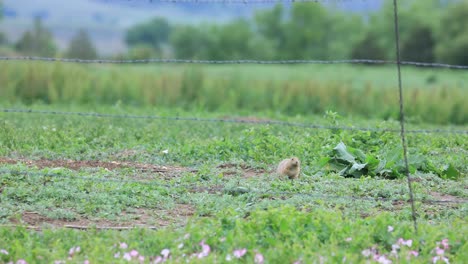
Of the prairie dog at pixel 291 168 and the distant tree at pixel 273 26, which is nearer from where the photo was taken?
the prairie dog at pixel 291 168

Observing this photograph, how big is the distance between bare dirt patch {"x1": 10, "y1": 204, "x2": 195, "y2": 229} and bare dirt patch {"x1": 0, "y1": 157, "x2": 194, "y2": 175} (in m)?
1.41

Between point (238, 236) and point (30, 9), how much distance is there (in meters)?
147

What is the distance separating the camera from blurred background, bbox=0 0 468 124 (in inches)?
638

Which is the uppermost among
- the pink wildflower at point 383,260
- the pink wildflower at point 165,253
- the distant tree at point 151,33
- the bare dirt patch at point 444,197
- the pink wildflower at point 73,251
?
the pink wildflower at point 73,251

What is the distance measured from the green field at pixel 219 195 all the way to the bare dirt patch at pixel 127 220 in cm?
1

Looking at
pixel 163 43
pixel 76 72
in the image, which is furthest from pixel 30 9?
pixel 76 72

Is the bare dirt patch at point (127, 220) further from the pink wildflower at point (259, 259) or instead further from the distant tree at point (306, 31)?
the distant tree at point (306, 31)

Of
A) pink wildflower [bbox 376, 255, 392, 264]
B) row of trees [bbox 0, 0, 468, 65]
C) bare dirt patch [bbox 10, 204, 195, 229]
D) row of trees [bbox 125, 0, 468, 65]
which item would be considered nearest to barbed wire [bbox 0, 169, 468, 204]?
bare dirt patch [bbox 10, 204, 195, 229]

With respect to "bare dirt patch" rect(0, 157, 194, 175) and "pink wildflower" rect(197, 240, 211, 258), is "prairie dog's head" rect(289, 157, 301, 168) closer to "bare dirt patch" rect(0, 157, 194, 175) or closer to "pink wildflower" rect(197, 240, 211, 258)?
"bare dirt patch" rect(0, 157, 194, 175)

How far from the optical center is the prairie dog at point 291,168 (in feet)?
24.6

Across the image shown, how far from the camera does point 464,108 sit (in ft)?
54.0

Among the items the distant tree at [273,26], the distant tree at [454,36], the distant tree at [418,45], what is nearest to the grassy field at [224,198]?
the distant tree at [454,36]

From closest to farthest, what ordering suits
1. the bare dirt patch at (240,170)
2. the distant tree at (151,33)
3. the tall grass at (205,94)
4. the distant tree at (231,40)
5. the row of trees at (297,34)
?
the bare dirt patch at (240,170) → the tall grass at (205,94) → the row of trees at (297,34) → the distant tree at (231,40) → the distant tree at (151,33)

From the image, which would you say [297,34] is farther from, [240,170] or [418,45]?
[240,170]
